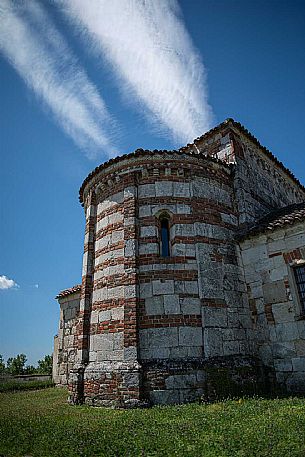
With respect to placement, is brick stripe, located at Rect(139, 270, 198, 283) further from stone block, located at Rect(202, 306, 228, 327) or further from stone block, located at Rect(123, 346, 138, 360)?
stone block, located at Rect(123, 346, 138, 360)

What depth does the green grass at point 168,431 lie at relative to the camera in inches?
169

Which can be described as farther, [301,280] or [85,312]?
[85,312]

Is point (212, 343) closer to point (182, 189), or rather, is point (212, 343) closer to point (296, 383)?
point (296, 383)

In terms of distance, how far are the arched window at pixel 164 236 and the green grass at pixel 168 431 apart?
393cm

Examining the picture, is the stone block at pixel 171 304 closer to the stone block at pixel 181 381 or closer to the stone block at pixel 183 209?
the stone block at pixel 181 381

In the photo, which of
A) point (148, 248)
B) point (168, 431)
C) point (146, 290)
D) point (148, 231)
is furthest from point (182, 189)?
point (168, 431)

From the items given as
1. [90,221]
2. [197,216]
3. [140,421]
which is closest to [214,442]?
[140,421]

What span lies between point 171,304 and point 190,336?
92 centimetres

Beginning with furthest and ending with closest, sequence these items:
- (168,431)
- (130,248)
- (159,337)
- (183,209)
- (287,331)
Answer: (183,209) < (130,248) < (287,331) < (159,337) < (168,431)

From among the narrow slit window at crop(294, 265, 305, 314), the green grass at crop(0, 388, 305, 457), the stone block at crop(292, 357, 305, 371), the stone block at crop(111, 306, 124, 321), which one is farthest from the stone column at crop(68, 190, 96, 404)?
the narrow slit window at crop(294, 265, 305, 314)

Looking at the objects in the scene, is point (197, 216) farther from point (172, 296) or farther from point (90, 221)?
point (90, 221)

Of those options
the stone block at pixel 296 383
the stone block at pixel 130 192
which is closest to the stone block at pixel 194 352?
the stone block at pixel 296 383

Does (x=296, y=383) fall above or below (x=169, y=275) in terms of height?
below

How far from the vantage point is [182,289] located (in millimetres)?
8445
